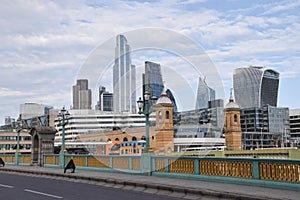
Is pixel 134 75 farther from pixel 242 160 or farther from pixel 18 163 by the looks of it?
pixel 18 163

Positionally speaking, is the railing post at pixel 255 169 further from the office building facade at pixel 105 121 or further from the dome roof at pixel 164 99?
the office building facade at pixel 105 121

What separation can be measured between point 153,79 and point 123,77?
189cm

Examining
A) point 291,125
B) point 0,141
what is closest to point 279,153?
point 0,141

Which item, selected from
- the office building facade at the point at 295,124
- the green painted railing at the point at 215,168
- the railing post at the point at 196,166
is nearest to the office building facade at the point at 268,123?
the office building facade at the point at 295,124

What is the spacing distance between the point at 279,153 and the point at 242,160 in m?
39.2

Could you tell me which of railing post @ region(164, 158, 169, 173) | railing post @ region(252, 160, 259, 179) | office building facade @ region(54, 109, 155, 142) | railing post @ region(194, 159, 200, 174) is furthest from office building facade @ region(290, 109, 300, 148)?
railing post @ region(252, 160, 259, 179)

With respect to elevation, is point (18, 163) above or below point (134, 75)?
below

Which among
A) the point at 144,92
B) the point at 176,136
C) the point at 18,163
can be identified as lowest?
the point at 18,163

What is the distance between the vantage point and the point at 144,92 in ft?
68.9

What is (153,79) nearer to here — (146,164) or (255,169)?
(146,164)

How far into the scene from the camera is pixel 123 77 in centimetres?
2180

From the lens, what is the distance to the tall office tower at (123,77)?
21314mm

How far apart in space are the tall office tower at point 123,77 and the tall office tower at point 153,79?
2.61 ft

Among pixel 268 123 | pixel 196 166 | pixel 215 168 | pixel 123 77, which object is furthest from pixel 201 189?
pixel 268 123
